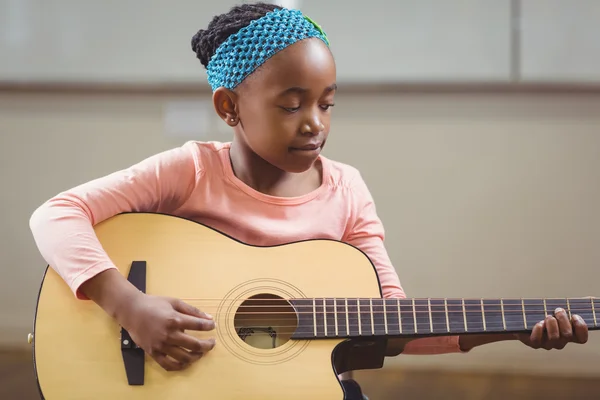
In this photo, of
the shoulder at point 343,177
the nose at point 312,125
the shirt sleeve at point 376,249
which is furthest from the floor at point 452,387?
the nose at point 312,125

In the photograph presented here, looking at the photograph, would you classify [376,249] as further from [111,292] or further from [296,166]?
[111,292]

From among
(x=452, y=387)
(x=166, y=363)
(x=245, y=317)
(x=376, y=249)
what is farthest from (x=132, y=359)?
(x=452, y=387)

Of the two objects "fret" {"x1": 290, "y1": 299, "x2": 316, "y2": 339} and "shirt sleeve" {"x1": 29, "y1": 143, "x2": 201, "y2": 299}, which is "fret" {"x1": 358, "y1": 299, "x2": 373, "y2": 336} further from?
"shirt sleeve" {"x1": 29, "y1": 143, "x2": 201, "y2": 299}

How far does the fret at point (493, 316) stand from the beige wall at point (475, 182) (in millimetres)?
884

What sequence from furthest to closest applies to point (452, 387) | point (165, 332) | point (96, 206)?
point (452, 387) → point (96, 206) → point (165, 332)

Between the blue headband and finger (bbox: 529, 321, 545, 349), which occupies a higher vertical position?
the blue headband

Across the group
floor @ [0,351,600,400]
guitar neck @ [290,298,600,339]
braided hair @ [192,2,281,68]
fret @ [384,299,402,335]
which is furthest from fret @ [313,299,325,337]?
A: floor @ [0,351,600,400]

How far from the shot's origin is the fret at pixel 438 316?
106 centimetres

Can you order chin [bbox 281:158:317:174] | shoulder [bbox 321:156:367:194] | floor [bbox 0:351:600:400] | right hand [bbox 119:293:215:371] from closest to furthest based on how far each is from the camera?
right hand [bbox 119:293:215:371] → chin [bbox 281:158:317:174] → shoulder [bbox 321:156:367:194] → floor [bbox 0:351:600:400]

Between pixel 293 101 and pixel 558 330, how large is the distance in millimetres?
564

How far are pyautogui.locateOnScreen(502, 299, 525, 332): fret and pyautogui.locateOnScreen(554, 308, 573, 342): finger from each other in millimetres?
58

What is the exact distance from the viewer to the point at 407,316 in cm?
106

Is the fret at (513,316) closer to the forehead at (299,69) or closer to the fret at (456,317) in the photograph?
the fret at (456,317)

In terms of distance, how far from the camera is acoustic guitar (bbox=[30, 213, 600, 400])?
1005 millimetres
